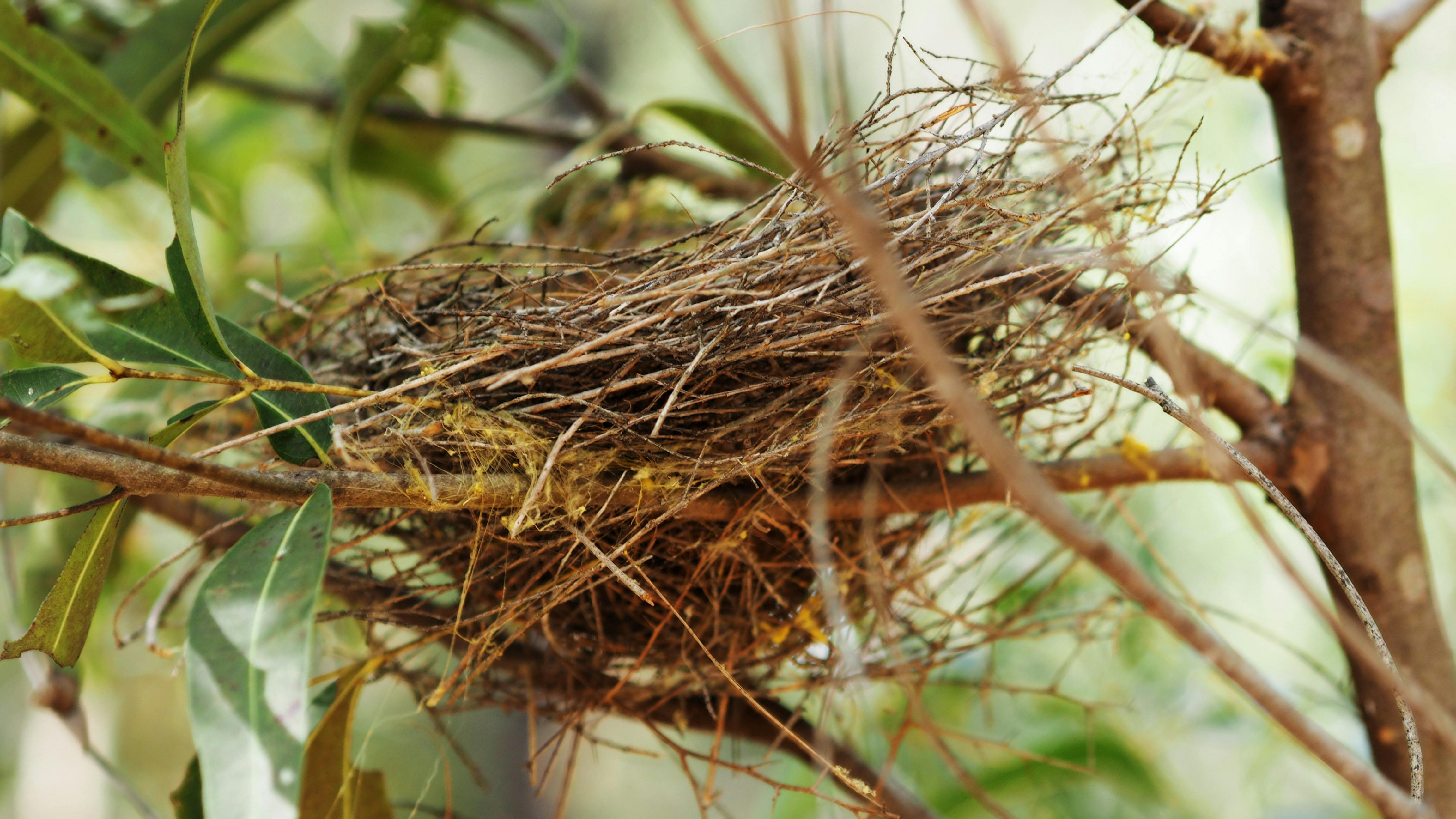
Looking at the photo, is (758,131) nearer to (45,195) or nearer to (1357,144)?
(1357,144)

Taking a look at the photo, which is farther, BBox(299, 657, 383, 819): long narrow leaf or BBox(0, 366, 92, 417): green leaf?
BBox(299, 657, 383, 819): long narrow leaf

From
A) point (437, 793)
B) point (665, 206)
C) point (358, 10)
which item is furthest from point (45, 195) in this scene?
point (358, 10)

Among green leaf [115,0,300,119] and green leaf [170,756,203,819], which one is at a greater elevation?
green leaf [115,0,300,119]

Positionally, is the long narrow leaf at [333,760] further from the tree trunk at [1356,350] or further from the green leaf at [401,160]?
the green leaf at [401,160]

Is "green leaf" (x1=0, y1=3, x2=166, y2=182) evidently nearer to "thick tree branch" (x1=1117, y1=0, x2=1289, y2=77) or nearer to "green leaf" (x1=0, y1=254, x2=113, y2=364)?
"green leaf" (x1=0, y1=254, x2=113, y2=364)

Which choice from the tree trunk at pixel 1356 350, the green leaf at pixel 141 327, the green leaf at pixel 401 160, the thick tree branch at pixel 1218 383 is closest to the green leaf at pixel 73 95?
the green leaf at pixel 141 327

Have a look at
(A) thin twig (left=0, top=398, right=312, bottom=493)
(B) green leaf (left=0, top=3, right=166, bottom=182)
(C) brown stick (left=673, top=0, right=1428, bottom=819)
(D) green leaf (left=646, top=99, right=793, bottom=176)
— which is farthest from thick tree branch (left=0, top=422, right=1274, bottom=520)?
(D) green leaf (left=646, top=99, right=793, bottom=176)
